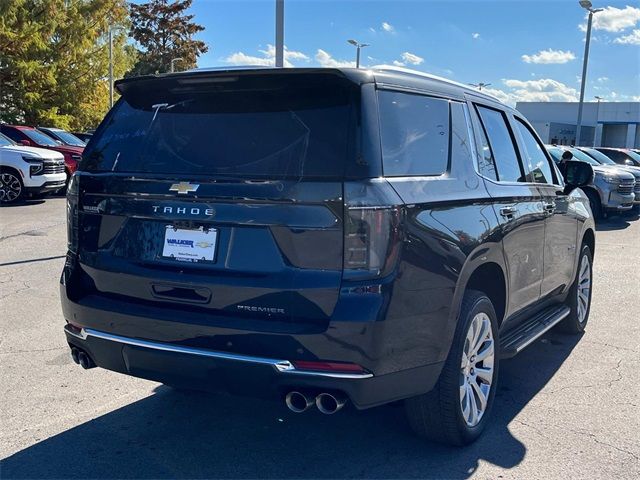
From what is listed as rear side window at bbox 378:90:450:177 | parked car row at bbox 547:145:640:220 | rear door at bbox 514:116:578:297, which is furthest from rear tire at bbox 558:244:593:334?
parked car row at bbox 547:145:640:220

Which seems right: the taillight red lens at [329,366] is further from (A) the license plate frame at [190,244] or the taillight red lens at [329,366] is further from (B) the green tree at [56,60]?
(B) the green tree at [56,60]

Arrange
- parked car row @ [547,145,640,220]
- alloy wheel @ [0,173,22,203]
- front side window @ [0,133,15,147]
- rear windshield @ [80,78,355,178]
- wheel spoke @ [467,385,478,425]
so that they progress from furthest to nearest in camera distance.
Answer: front side window @ [0,133,15,147]
parked car row @ [547,145,640,220]
alloy wheel @ [0,173,22,203]
wheel spoke @ [467,385,478,425]
rear windshield @ [80,78,355,178]

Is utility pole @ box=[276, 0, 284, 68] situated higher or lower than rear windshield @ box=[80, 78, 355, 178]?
higher

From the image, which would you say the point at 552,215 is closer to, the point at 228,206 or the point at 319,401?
the point at 319,401

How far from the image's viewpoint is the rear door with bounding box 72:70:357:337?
110 inches

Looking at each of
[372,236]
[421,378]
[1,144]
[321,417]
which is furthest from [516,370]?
[1,144]

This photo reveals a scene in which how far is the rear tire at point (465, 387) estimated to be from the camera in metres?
3.27

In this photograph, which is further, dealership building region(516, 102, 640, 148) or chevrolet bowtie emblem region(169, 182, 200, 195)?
dealership building region(516, 102, 640, 148)

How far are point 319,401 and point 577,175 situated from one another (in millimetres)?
3489

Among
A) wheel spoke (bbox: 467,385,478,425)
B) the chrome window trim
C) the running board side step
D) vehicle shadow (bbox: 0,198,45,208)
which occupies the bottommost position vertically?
vehicle shadow (bbox: 0,198,45,208)

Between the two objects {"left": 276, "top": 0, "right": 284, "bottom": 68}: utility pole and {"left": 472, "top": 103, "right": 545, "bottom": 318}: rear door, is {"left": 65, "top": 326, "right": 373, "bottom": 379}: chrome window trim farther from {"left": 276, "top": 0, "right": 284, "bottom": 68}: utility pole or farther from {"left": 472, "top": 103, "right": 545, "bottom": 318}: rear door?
{"left": 276, "top": 0, "right": 284, "bottom": 68}: utility pole

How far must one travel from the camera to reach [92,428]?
3631 mm

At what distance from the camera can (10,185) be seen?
45.7 feet

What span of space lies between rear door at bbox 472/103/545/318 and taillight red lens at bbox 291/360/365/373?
4.86 ft
